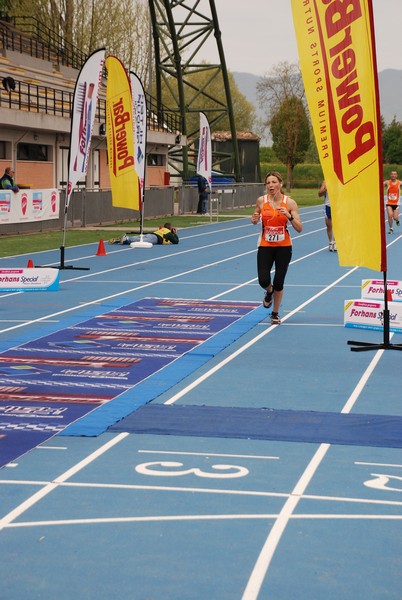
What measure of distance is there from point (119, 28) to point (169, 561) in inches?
2619

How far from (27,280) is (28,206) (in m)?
14.9

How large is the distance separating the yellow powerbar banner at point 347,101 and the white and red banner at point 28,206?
65.6 ft

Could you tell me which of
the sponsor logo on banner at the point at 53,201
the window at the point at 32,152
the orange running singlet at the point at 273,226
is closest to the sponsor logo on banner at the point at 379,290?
the orange running singlet at the point at 273,226

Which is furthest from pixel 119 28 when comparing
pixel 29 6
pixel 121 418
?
pixel 121 418

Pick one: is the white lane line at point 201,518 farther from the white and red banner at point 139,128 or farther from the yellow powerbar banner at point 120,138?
the white and red banner at point 139,128

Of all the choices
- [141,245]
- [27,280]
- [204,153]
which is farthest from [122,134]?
[204,153]

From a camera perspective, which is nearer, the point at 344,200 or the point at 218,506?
the point at 218,506

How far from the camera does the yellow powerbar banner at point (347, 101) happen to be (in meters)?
11.9

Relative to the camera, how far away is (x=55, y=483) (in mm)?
7148

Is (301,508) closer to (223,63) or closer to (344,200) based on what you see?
(344,200)

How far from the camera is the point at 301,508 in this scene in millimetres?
6660

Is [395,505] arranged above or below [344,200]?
below

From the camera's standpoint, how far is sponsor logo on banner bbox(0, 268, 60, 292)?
18.9 meters

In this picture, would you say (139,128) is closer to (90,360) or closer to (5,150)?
(5,150)
